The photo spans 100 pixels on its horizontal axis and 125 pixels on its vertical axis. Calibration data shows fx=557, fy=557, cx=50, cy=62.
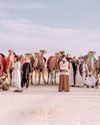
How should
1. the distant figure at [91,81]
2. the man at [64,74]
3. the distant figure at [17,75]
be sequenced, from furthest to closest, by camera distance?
1. the distant figure at [91,81]
2. the distant figure at [17,75]
3. the man at [64,74]

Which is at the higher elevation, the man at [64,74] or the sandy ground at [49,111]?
the man at [64,74]

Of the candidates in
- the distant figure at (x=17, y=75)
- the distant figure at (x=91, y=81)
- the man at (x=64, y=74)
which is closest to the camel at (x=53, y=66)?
the distant figure at (x=91, y=81)

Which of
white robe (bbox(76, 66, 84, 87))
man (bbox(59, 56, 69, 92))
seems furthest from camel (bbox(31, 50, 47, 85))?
man (bbox(59, 56, 69, 92))

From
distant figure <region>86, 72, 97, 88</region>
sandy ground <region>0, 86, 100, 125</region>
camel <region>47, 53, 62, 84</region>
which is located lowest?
sandy ground <region>0, 86, 100, 125</region>

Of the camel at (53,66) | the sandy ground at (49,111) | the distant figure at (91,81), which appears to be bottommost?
the sandy ground at (49,111)

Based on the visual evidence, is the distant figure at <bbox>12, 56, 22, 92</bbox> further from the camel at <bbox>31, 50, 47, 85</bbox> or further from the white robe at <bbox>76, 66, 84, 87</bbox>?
the camel at <bbox>31, 50, 47, 85</bbox>

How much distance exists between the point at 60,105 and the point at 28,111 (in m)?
1.69

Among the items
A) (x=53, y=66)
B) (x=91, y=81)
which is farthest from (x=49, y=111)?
(x=53, y=66)

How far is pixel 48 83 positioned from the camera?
111 ft

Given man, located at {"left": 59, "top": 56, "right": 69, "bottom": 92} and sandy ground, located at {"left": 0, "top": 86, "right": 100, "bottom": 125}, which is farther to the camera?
man, located at {"left": 59, "top": 56, "right": 69, "bottom": 92}

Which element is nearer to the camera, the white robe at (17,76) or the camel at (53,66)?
the white robe at (17,76)

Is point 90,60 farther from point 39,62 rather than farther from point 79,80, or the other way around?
point 39,62

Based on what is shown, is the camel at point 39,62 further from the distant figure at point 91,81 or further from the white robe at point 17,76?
the white robe at point 17,76

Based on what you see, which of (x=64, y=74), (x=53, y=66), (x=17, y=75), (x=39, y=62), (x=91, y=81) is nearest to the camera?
(x=64, y=74)
